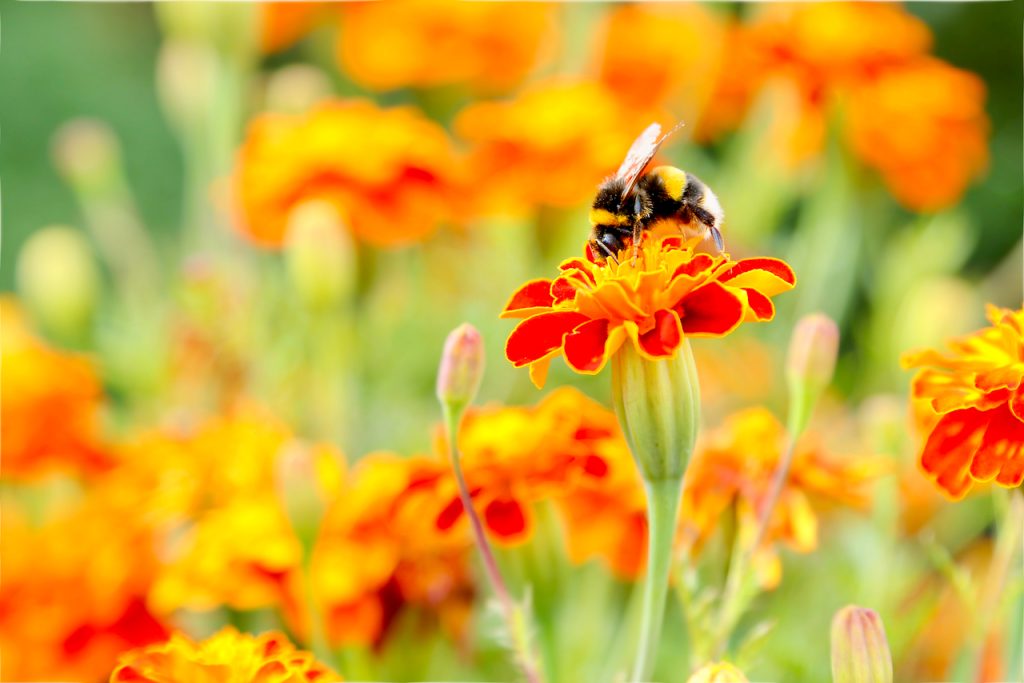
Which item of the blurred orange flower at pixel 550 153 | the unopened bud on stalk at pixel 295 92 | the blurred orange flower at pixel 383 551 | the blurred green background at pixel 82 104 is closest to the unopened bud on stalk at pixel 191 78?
the unopened bud on stalk at pixel 295 92

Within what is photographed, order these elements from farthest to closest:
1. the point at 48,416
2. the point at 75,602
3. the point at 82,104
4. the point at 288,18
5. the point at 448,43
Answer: the point at 82,104 < the point at 288,18 < the point at 448,43 < the point at 48,416 < the point at 75,602

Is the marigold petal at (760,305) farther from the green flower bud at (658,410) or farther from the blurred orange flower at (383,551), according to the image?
the blurred orange flower at (383,551)

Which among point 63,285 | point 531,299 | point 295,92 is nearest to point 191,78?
point 295,92

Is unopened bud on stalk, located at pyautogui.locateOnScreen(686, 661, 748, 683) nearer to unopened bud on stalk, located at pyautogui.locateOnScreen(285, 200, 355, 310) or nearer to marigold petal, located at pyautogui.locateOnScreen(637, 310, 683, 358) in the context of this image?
marigold petal, located at pyautogui.locateOnScreen(637, 310, 683, 358)

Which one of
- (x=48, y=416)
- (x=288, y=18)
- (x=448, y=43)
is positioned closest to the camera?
(x=48, y=416)

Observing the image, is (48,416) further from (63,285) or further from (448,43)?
(448,43)

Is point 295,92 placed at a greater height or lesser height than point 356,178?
greater
